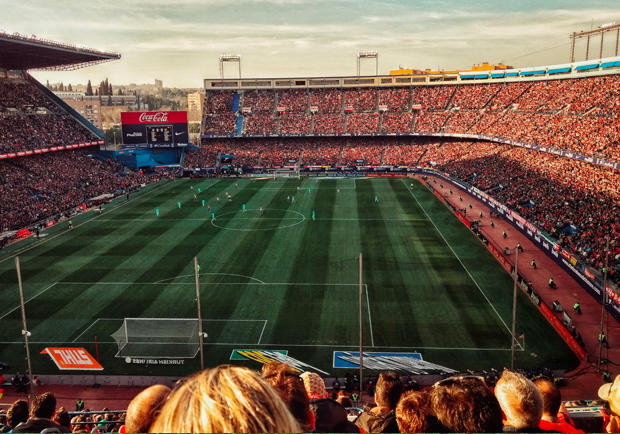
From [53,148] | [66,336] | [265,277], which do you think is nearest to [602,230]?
[265,277]

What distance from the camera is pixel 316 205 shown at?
60562 millimetres

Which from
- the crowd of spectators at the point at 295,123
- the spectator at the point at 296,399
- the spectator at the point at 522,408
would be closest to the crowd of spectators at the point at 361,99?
the crowd of spectators at the point at 295,123

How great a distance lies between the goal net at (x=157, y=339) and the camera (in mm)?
25234

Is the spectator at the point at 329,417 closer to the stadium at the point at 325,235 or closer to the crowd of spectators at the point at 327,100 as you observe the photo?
the stadium at the point at 325,235

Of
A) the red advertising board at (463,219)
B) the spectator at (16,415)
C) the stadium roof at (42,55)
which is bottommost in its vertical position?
the red advertising board at (463,219)

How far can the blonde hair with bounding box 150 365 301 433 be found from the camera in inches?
87.0

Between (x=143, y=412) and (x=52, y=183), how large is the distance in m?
69.1

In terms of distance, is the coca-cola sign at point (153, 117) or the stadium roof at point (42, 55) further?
the coca-cola sign at point (153, 117)

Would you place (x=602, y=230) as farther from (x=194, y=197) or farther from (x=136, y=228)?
(x=194, y=197)

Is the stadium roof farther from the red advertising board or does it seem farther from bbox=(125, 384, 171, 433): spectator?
bbox=(125, 384, 171, 433): spectator

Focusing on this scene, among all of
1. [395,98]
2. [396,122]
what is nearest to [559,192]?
[396,122]

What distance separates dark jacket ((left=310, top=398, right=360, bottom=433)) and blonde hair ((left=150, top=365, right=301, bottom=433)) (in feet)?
8.73

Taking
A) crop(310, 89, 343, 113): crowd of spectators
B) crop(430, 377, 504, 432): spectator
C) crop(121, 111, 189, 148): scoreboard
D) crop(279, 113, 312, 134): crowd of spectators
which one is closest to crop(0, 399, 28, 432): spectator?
crop(430, 377, 504, 432): spectator

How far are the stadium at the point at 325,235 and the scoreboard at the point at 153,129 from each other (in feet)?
1.29
